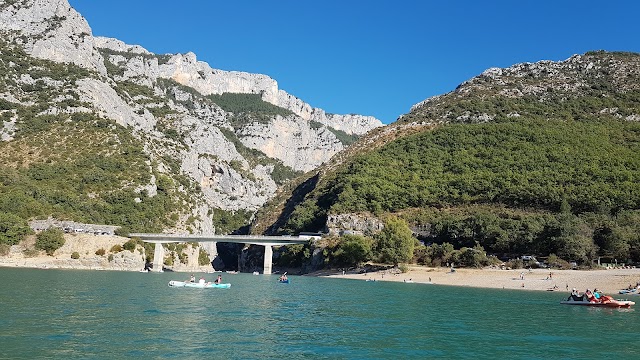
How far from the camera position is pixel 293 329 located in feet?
106

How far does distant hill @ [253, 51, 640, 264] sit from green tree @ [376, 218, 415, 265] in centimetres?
767

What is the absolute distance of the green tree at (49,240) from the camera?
98375 mm

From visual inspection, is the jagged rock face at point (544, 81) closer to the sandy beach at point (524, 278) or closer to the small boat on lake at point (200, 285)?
the sandy beach at point (524, 278)

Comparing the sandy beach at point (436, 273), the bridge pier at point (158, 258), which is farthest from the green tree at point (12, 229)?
the bridge pier at point (158, 258)

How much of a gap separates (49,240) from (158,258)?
1059 inches

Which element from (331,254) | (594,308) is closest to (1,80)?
(331,254)

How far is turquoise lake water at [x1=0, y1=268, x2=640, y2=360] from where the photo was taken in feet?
81.8

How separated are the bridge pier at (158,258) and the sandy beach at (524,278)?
156 feet

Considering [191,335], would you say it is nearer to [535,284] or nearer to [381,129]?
[535,284]

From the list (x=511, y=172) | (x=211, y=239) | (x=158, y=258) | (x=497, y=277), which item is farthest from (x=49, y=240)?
(x=511, y=172)

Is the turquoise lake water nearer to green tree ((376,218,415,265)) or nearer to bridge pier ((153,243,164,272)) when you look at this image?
green tree ((376,218,415,265))

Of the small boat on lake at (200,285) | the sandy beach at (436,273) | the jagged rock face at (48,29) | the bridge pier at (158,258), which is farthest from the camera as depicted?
the jagged rock face at (48,29)

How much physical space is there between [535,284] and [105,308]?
208 ft

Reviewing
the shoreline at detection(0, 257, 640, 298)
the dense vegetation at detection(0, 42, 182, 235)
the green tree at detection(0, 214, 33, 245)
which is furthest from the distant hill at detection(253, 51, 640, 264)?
the green tree at detection(0, 214, 33, 245)
